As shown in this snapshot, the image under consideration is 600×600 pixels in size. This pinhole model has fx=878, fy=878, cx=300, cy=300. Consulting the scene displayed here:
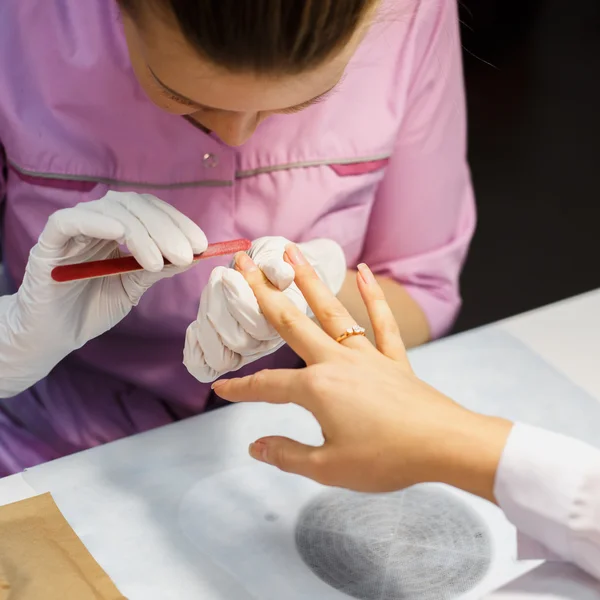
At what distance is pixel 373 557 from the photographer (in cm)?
78

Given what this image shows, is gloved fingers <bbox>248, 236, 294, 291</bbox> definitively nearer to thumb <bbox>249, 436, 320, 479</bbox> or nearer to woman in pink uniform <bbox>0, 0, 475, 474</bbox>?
woman in pink uniform <bbox>0, 0, 475, 474</bbox>

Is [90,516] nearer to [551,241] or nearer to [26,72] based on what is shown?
[26,72]

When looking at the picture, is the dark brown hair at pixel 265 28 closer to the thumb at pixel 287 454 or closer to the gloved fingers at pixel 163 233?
the gloved fingers at pixel 163 233

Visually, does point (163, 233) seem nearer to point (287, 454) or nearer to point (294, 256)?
point (294, 256)

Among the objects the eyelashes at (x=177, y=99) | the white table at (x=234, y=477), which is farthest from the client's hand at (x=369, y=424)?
the eyelashes at (x=177, y=99)

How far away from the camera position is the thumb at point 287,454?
0.69m

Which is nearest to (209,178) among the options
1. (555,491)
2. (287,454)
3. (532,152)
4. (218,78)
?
(218,78)

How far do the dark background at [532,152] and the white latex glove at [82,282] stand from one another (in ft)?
4.07

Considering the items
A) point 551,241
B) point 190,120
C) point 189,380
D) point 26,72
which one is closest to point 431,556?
point 189,380

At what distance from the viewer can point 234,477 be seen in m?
0.85

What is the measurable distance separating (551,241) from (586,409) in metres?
1.27

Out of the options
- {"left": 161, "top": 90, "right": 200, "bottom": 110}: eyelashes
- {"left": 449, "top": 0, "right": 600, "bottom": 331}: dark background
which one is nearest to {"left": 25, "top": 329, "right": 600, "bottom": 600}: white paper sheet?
{"left": 161, "top": 90, "right": 200, "bottom": 110}: eyelashes

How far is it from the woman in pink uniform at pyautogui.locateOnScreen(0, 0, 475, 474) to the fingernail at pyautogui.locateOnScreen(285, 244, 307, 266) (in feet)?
0.07

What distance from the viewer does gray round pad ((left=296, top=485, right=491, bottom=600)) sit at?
29.7 inches
